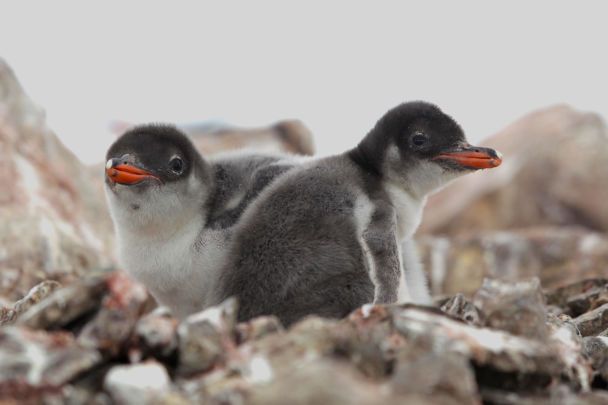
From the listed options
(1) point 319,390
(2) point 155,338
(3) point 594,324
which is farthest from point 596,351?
(1) point 319,390

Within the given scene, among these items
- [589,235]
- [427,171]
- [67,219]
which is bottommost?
[589,235]

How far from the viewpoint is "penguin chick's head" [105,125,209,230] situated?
5062mm

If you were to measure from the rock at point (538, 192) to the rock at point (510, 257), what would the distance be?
149 inches

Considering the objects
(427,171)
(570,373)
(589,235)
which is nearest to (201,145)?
→ (589,235)

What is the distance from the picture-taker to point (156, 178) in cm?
505

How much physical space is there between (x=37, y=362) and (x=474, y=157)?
3.01 meters

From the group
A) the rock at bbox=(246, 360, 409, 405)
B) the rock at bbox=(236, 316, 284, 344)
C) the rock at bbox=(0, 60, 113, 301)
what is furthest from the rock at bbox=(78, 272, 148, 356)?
the rock at bbox=(0, 60, 113, 301)

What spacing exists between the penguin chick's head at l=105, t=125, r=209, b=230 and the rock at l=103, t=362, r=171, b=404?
7.12 feet

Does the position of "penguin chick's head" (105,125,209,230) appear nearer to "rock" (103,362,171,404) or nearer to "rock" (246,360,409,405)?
"rock" (103,362,171,404)

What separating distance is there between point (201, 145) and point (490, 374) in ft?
37.5

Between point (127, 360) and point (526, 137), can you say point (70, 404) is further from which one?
point (526, 137)

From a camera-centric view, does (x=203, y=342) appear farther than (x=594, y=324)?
No

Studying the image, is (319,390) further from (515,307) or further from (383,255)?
(383,255)

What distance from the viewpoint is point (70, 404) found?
2.82 m
